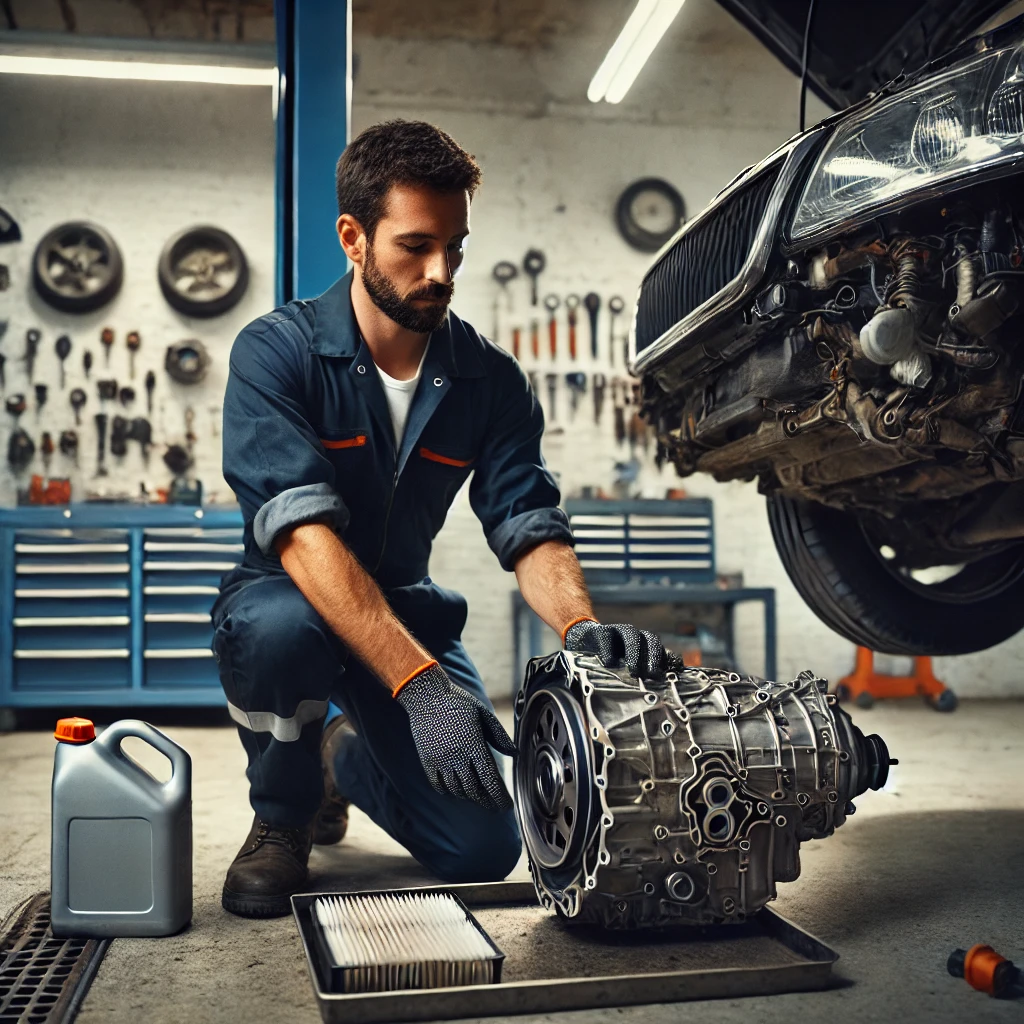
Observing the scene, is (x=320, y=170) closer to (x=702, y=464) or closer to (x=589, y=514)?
(x=702, y=464)

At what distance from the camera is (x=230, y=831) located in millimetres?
2055

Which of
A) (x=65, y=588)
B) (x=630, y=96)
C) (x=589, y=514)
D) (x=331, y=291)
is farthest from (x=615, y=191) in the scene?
(x=331, y=291)

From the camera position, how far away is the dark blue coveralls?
1562mm

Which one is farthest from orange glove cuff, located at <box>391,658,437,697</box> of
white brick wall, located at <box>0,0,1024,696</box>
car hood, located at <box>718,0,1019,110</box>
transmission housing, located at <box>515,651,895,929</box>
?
white brick wall, located at <box>0,0,1024,696</box>

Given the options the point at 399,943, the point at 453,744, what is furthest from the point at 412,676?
the point at 399,943

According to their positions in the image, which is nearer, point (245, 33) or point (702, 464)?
point (702, 464)

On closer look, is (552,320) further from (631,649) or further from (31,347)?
(631,649)

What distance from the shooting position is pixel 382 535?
1.78 metres

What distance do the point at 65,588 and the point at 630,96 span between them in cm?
351

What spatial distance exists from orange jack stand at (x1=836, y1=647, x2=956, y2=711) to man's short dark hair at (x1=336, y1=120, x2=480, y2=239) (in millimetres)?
3172

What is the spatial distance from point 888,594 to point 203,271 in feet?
11.9

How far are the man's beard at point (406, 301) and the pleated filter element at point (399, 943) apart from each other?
87 cm

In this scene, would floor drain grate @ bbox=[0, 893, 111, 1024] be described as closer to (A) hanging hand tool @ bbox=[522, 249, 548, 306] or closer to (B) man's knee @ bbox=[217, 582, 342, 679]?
(B) man's knee @ bbox=[217, 582, 342, 679]

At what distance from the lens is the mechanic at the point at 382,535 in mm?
1484
